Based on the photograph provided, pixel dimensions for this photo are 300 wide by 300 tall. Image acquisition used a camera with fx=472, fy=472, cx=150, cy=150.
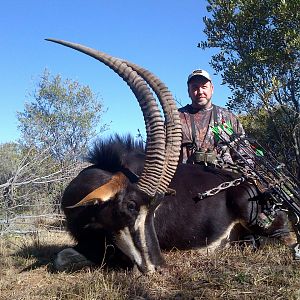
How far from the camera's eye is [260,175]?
4465mm

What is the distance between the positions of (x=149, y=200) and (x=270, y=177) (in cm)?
141

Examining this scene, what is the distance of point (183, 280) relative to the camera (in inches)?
132

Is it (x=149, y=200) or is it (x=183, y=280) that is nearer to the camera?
(x=183, y=280)

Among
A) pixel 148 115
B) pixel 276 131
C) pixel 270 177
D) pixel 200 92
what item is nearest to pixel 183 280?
pixel 148 115

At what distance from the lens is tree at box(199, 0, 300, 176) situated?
32.6 ft

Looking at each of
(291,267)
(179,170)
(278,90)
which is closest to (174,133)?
(179,170)

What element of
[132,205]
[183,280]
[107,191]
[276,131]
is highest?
[276,131]

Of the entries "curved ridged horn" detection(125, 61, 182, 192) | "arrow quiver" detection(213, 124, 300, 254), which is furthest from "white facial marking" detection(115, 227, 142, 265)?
"arrow quiver" detection(213, 124, 300, 254)

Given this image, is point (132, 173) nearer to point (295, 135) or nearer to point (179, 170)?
point (179, 170)

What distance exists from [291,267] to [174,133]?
1476mm

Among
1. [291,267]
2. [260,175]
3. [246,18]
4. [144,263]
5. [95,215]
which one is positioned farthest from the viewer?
[246,18]

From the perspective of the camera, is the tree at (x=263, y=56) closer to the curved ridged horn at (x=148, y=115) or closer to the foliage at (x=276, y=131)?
the foliage at (x=276, y=131)

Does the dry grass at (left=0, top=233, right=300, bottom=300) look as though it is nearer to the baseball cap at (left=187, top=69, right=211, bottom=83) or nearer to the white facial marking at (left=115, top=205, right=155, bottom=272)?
the white facial marking at (left=115, top=205, right=155, bottom=272)

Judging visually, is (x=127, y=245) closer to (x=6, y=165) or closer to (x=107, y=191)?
(x=107, y=191)
